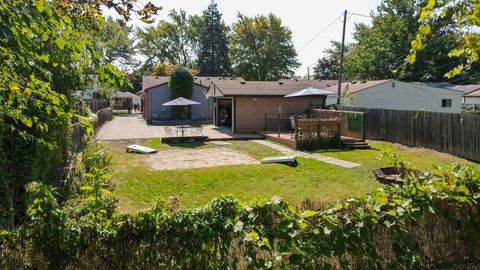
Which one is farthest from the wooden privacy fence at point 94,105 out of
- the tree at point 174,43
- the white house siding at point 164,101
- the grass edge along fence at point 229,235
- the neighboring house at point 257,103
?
the tree at point 174,43

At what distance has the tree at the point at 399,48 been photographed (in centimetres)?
3631

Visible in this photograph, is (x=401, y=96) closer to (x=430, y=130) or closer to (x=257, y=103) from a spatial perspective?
(x=430, y=130)

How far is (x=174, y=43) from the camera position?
61.7 metres

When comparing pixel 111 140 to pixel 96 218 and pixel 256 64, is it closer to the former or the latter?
pixel 96 218

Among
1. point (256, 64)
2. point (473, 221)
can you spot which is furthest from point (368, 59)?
point (473, 221)

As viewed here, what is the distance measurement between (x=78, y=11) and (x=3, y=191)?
390 centimetres

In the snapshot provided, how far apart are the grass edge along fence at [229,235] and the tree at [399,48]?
118 ft

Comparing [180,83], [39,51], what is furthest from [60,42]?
[180,83]

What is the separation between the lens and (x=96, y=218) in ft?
8.75

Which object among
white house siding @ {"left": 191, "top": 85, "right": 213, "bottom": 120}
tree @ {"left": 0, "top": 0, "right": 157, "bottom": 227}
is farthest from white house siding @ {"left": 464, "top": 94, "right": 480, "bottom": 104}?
tree @ {"left": 0, "top": 0, "right": 157, "bottom": 227}

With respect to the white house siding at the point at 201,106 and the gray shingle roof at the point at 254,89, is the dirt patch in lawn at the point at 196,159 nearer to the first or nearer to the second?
the gray shingle roof at the point at 254,89

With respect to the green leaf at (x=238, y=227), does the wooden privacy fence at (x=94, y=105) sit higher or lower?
higher

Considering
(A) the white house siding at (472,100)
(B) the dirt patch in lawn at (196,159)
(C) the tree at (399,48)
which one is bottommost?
(B) the dirt patch in lawn at (196,159)

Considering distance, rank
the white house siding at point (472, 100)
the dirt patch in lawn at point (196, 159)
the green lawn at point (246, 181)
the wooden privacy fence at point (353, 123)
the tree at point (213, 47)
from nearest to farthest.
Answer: the green lawn at point (246, 181), the dirt patch in lawn at point (196, 159), the wooden privacy fence at point (353, 123), the white house siding at point (472, 100), the tree at point (213, 47)
